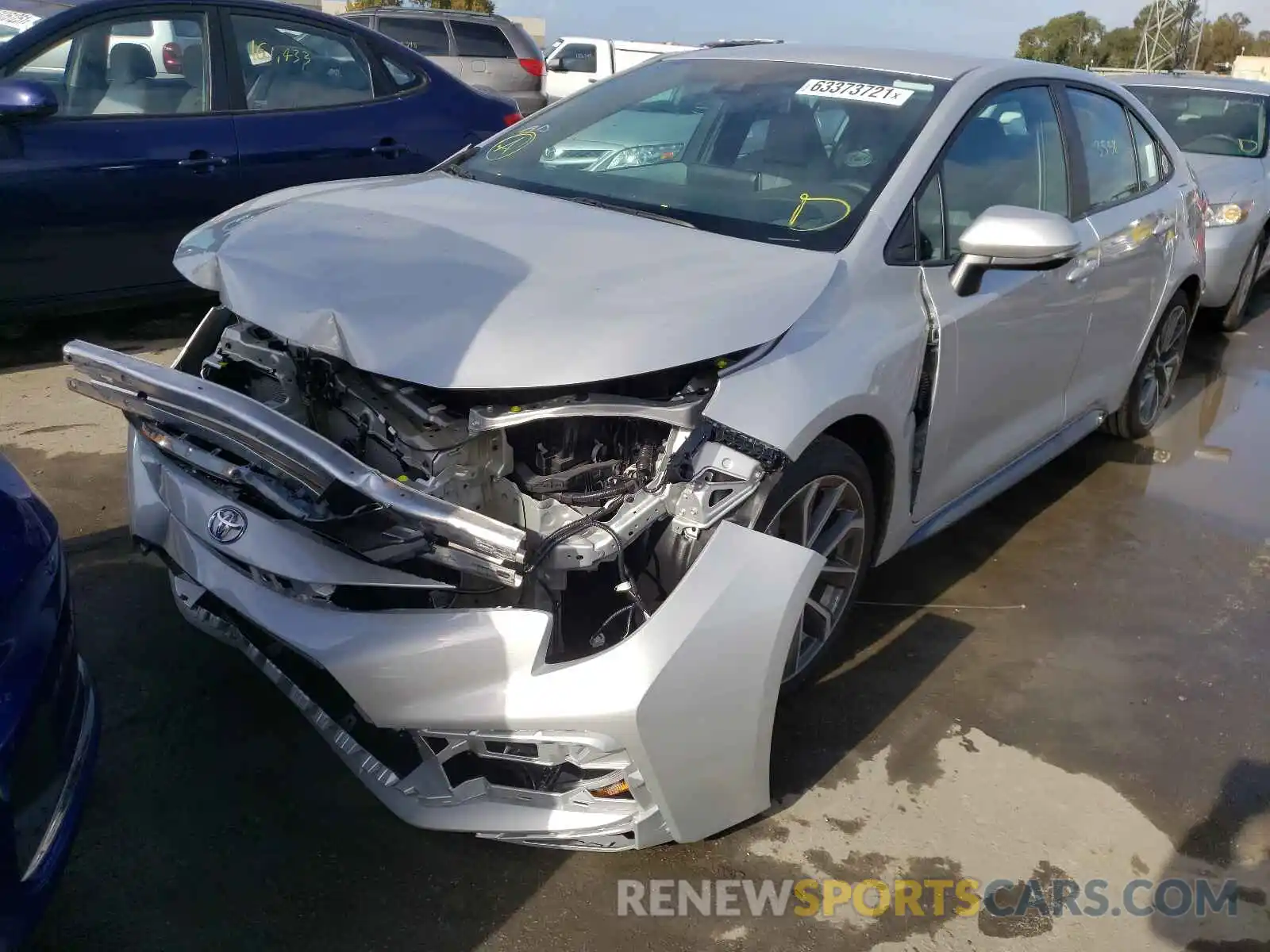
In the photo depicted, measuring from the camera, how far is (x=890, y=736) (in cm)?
285

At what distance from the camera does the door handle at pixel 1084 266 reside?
11.5 feet

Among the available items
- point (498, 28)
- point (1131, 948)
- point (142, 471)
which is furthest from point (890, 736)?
point (498, 28)

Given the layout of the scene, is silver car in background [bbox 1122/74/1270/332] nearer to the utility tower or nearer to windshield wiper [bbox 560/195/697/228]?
windshield wiper [bbox 560/195/697/228]

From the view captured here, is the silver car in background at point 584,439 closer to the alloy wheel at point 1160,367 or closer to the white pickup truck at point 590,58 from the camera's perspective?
the alloy wheel at point 1160,367

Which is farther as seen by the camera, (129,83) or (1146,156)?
(129,83)

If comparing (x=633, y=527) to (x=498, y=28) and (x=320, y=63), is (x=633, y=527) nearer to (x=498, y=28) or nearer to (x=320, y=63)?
(x=320, y=63)

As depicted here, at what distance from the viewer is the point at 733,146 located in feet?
10.8

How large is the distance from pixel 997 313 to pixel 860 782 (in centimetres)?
144

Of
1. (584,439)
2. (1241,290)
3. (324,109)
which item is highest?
(324,109)

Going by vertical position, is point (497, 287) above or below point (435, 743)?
above

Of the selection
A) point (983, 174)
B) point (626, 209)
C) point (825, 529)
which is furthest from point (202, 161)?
point (825, 529)

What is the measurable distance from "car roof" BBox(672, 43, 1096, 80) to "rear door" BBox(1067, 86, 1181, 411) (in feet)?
1.22

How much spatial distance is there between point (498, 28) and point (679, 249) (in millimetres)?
12120

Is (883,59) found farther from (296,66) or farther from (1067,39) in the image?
(1067,39)
